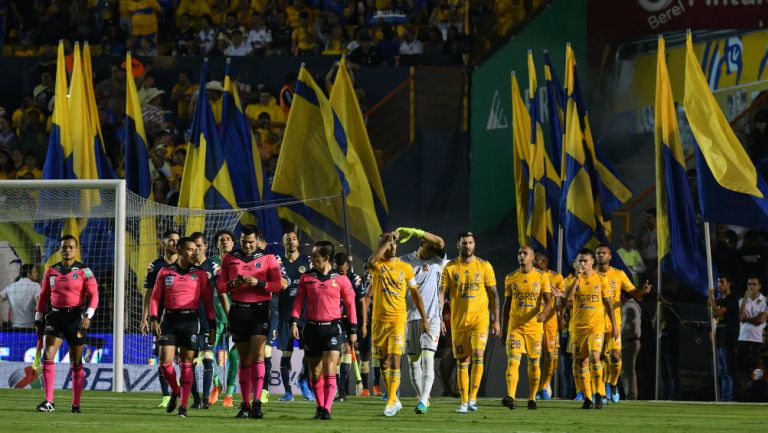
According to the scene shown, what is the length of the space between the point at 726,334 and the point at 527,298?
591 cm

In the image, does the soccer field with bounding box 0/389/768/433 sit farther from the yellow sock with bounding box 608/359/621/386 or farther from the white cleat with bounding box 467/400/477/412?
the yellow sock with bounding box 608/359/621/386

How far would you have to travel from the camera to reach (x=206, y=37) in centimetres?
3297

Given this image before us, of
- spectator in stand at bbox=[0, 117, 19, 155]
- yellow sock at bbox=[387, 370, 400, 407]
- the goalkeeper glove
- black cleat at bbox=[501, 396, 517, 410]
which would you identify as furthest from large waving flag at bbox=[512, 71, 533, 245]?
spectator in stand at bbox=[0, 117, 19, 155]

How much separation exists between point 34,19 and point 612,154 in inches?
591

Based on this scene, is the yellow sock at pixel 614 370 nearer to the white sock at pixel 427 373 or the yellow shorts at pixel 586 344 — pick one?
the yellow shorts at pixel 586 344

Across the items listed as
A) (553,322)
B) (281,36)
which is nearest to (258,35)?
(281,36)

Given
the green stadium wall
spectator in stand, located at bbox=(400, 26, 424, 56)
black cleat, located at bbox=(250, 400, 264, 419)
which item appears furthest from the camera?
spectator in stand, located at bbox=(400, 26, 424, 56)

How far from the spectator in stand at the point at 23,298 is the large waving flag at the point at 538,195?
901cm

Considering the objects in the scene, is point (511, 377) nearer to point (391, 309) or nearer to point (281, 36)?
point (391, 309)

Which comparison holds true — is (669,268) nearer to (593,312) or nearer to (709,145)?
(709,145)

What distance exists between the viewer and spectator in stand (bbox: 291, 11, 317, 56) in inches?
1282

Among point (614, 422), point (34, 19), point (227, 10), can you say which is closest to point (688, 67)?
point (614, 422)

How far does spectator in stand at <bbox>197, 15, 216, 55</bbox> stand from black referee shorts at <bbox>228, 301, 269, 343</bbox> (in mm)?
17508

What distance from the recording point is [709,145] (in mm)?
23719
